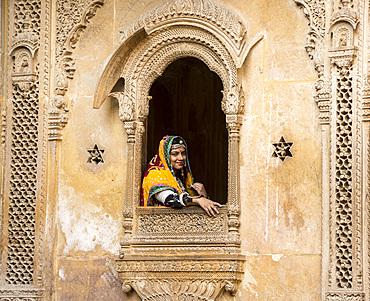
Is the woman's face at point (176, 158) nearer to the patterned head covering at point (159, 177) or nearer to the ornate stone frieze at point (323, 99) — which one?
the patterned head covering at point (159, 177)

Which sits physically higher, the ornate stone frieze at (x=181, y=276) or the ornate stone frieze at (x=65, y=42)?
the ornate stone frieze at (x=65, y=42)

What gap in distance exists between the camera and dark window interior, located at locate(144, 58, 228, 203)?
15.6m

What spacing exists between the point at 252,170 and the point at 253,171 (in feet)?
0.07

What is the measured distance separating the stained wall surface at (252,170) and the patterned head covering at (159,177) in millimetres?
290

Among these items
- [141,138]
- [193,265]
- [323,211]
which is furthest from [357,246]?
[141,138]

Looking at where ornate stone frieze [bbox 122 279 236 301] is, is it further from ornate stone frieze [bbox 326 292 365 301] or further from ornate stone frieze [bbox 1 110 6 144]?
ornate stone frieze [bbox 1 110 6 144]

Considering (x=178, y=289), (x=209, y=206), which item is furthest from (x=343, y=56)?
(x=178, y=289)

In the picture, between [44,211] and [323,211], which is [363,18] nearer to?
[323,211]

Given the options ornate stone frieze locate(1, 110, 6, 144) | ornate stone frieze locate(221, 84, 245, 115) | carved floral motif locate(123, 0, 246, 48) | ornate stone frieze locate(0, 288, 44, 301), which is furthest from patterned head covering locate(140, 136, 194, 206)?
ornate stone frieze locate(1, 110, 6, 144)

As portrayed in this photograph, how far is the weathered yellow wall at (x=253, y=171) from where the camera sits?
12422mm

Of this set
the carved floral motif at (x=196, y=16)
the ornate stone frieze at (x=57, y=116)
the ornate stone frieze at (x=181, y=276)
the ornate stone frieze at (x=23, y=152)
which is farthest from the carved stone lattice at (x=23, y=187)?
the carved floral motif at (x=196, y=16)

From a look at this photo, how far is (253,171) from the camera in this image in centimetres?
1277

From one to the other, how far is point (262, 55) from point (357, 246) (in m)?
2.44

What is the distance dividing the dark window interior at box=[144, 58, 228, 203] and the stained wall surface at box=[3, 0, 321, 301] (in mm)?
1929
